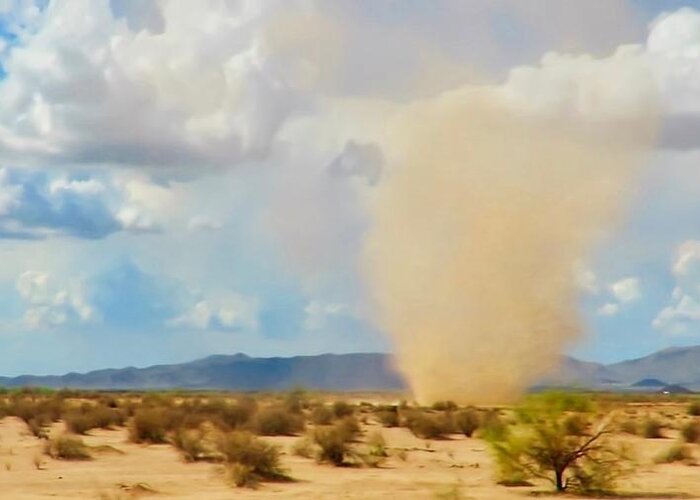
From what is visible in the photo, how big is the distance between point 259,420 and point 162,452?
804 centimetres

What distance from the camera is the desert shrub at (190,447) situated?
1242 inches

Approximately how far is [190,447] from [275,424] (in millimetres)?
10237

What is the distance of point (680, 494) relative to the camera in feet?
84.8

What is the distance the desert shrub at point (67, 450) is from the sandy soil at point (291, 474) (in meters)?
0.31

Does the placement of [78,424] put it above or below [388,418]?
below

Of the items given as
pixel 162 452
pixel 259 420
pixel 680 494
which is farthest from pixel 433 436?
pixel 680 494

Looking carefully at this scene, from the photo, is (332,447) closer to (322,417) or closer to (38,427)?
(38,427)

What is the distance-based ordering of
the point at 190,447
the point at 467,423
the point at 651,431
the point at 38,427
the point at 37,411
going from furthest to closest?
1. the point at 37,411
2. the point at 467,423
3. the point at 651,431
4. the point at 38,427
5. the point at 190,447

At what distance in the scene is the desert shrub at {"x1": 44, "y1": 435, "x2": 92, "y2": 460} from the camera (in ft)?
105

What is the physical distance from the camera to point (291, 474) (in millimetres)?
28641

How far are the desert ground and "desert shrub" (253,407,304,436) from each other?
2.71 m

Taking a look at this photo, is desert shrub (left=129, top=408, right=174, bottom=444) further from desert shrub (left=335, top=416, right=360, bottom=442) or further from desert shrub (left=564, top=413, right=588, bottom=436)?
desert shrub (left=564, top=413, right=588, bottom=436)

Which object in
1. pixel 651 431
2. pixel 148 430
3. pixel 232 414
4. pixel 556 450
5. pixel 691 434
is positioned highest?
pixel 232 414

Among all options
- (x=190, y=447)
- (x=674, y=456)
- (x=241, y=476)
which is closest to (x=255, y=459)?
(x=241, y=476)
